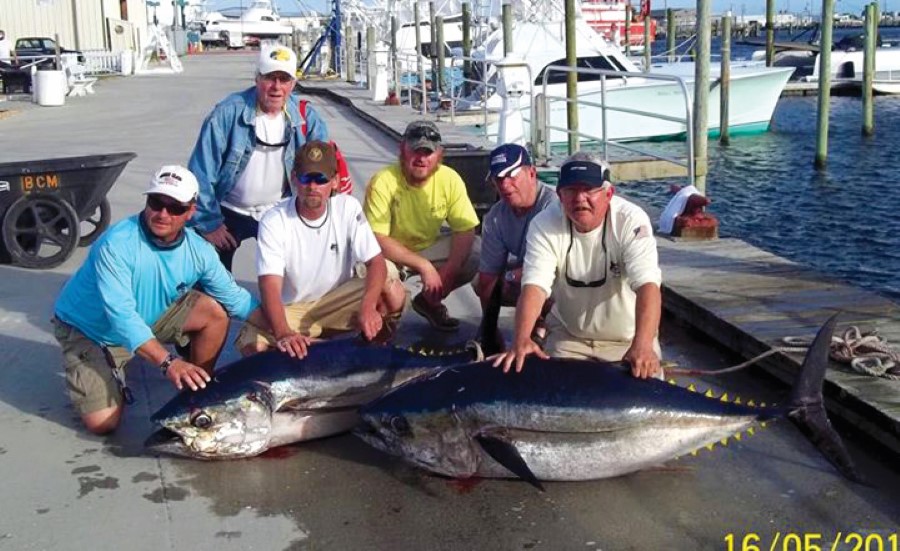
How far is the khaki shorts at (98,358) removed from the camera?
15.8 ft

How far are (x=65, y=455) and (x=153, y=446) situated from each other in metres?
0.53

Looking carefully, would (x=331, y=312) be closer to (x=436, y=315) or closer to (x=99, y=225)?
(x=436, y=315)

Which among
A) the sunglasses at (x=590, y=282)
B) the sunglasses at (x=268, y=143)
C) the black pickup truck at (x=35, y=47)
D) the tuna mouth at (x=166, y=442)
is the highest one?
the black pickup truck at (x=35, y=47)

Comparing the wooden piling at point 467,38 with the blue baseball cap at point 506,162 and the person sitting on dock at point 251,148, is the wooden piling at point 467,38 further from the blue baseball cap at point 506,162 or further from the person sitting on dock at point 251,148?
the blue baseball cap at point 506,162

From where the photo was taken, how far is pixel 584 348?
4762 mm

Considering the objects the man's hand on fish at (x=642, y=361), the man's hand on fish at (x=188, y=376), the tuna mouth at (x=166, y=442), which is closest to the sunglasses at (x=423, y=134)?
the man's hand on fish at (x=188, y=376)

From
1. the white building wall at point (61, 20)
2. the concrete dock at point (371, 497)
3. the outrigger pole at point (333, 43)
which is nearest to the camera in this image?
the concrete dock at point (371, 497)

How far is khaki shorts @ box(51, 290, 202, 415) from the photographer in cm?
480

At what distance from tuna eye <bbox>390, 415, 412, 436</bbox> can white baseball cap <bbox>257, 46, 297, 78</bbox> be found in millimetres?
2540

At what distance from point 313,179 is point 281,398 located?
1.20 m

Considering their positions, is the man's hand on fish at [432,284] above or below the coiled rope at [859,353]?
above

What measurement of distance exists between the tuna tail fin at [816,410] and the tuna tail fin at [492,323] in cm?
199
